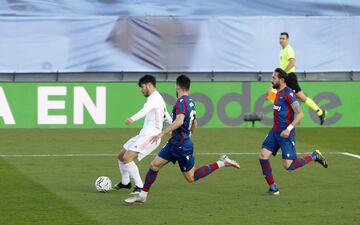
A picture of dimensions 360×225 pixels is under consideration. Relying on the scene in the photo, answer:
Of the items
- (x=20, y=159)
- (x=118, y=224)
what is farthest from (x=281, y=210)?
(x=20, y=159)

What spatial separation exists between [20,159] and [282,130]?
23.7ft

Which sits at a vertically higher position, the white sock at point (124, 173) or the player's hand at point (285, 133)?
the player's hand at point (285, 133)

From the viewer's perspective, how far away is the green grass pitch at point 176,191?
45.6 ft

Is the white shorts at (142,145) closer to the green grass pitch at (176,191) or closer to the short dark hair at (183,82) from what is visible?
the green grass pitch at (176,191)

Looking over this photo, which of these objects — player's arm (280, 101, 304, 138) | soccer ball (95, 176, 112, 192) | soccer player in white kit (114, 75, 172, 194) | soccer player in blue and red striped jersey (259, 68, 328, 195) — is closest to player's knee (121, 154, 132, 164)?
soccer player in white kit (114, 75, 172, 194)

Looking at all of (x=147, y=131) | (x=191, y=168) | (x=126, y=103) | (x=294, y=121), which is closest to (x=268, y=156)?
(x=294, y=121)

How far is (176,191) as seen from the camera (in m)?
16.7

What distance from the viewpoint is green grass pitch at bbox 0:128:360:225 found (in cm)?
1390

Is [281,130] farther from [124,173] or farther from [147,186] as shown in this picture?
[124,173]

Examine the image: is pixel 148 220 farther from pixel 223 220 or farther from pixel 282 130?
pixel 282 130

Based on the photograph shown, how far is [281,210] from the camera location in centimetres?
1455

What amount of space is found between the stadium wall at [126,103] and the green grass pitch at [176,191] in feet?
10.9

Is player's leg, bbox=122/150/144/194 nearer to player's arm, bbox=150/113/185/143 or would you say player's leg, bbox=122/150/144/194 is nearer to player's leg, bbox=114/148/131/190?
player's leg, bbox=114/148/131/190

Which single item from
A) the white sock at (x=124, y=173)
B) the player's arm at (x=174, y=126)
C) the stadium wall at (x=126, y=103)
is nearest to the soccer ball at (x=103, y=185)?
the white sock at (x=124, y=173)
